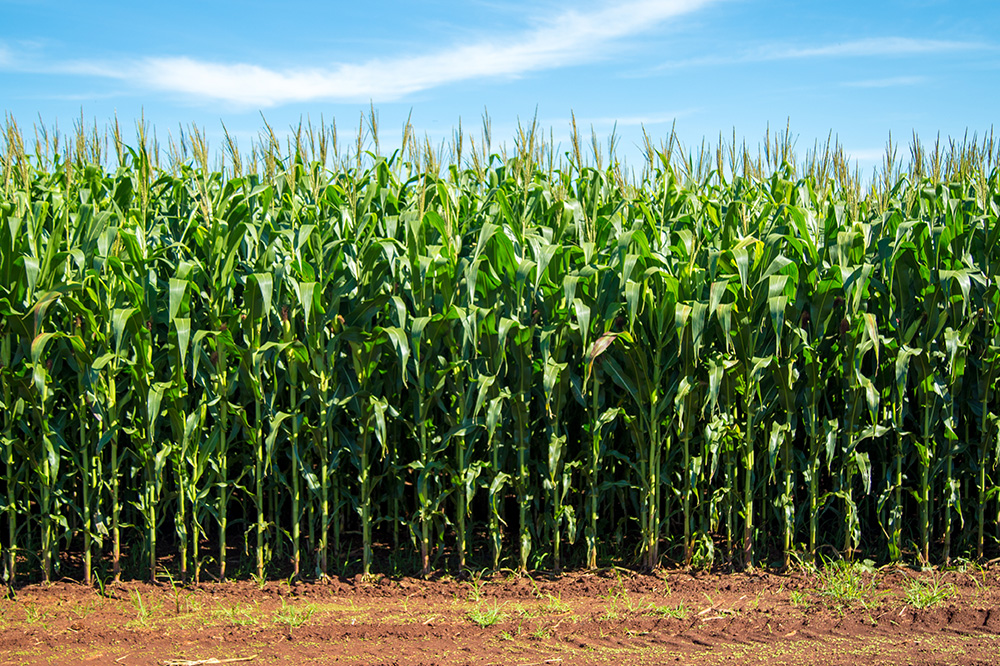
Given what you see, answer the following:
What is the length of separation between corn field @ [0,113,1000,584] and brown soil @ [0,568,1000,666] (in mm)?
197

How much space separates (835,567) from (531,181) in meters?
3.03

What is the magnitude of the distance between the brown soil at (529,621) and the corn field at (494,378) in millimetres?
197

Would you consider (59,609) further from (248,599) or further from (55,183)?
(55,183)

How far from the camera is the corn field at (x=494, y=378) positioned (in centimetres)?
403

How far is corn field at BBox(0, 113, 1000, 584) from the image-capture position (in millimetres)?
4031

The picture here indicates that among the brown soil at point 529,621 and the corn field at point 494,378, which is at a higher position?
the corn field at point 494,378

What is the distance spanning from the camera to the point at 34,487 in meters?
4.37

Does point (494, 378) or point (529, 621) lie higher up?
point (494, 378)

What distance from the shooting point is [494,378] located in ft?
13.3

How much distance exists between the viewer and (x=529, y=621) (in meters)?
3.90

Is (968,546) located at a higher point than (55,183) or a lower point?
lower

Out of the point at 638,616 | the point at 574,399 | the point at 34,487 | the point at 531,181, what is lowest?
the point at 638,616

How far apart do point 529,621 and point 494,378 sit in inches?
46.9

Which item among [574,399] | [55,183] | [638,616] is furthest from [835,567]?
[55,183]
